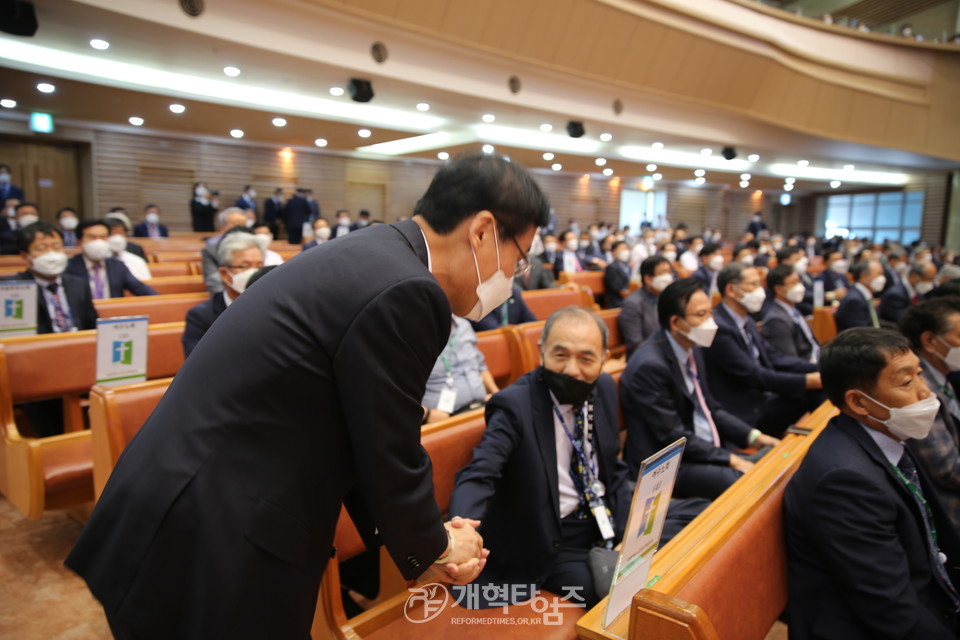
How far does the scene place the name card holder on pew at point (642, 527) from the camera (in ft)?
3.93

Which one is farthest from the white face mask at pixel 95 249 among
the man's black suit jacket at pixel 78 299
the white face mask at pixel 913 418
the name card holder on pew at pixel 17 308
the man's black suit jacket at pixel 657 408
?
the white face mask at pixel 913 418

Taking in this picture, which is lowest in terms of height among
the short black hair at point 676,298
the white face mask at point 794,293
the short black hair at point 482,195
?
the white face mask at point 794,293

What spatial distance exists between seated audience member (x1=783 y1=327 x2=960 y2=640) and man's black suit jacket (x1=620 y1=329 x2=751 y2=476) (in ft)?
2.44

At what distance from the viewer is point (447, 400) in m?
3.25

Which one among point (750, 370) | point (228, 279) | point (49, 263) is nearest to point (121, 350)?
point (228, 279)

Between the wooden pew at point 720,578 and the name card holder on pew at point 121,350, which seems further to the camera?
the name card holder on pew at point 121,350

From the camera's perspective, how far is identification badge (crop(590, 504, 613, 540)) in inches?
77.1

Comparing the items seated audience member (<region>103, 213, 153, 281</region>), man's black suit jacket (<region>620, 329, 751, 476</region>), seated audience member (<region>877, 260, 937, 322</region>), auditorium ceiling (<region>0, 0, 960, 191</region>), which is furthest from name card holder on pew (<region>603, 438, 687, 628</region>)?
auditorium ceiling (<region>0, 0, 960, 191</region>)

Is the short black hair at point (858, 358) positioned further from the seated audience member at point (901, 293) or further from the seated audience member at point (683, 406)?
the seated audience member at point (901, 293)

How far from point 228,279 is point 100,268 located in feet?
8.87

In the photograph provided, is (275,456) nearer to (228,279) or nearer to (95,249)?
(228,279)

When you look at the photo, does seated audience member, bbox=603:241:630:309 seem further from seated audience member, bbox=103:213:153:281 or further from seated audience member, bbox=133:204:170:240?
seated audience member, bbox=133:204:170:240

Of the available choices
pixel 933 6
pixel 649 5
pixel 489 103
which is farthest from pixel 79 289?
pixel 933 6

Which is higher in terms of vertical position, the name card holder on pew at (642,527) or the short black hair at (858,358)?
the short black hair at (858,358)
